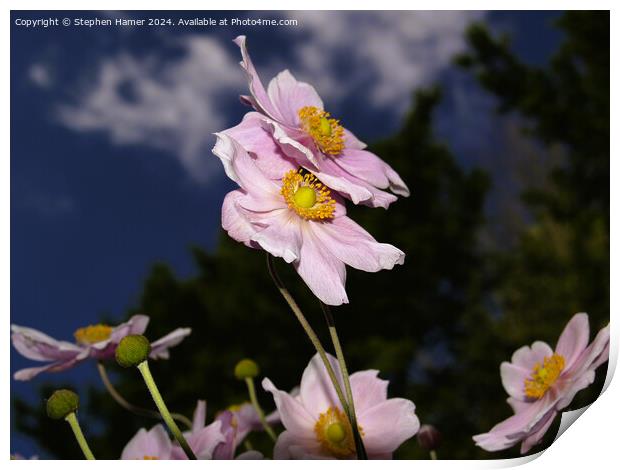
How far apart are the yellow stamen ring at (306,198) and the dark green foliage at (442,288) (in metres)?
1.67

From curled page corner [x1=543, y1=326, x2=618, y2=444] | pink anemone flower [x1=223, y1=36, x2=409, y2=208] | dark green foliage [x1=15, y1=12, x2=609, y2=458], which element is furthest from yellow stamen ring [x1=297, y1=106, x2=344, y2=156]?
dark green foliage [x1=15, y1=12, x2=609, y2=458]

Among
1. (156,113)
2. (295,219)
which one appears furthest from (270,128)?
(156,113)

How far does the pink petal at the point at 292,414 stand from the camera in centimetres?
24

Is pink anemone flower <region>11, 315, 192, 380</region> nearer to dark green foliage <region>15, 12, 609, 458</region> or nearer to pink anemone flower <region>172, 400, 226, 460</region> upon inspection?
pink anemone flower <region>172, 400, 226, 460</region>

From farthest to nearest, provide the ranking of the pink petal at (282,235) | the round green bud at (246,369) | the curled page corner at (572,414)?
1. the curled page corner at (572,414)
2. the round green bud at (246,369)
3. the pink petal at (282,235)

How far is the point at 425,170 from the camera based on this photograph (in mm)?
2842

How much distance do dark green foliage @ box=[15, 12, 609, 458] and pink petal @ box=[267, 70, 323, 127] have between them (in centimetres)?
165

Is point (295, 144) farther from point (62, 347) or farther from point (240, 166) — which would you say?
point (62, 347)

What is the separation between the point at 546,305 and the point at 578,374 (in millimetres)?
2423

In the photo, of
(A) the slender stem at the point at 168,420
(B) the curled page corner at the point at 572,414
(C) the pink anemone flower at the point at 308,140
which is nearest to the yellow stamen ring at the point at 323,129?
(C) the pink anemone flower at the point at 308,140

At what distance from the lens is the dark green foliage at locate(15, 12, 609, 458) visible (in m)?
2.19

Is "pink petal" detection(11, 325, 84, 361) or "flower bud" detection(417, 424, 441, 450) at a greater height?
"pink petal" detection(11, 325, 84, 361)

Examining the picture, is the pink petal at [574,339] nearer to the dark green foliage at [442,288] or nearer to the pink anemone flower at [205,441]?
the pink anemone flower at [205,441]

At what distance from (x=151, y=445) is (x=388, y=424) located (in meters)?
0.09
